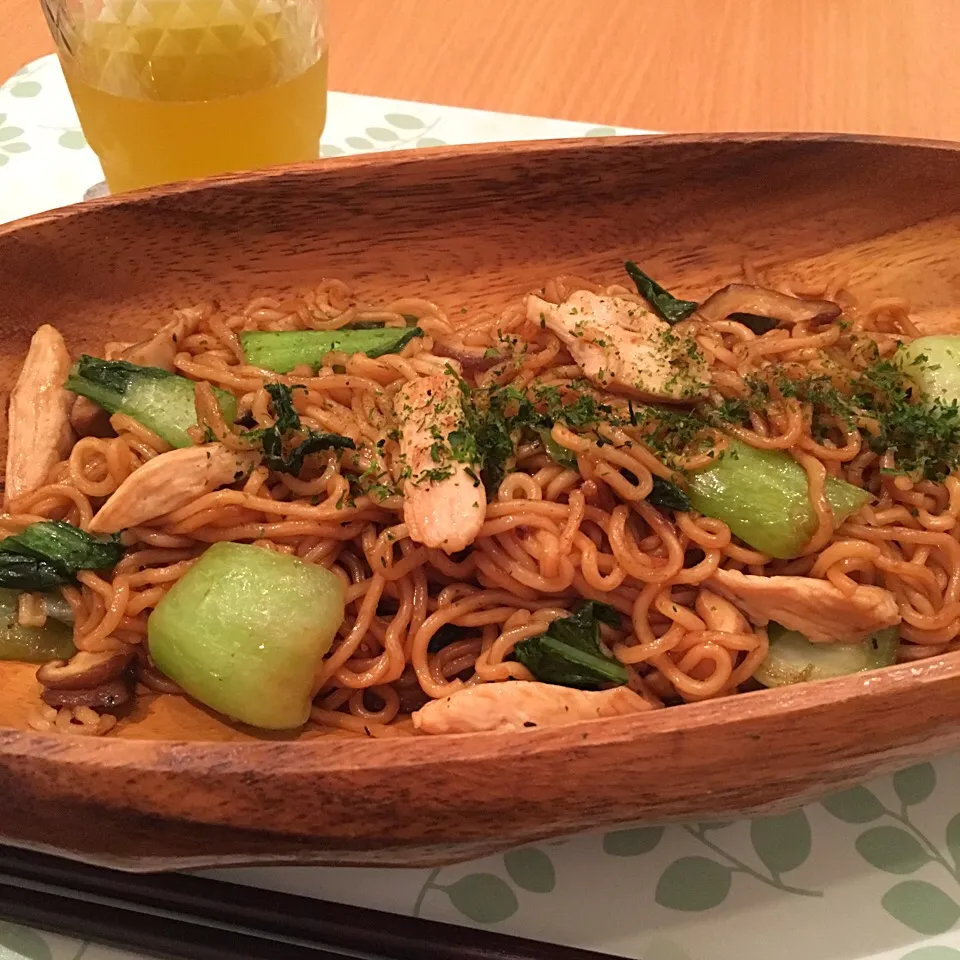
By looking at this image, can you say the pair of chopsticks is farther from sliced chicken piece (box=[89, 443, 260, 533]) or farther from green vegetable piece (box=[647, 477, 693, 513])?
green vegetable piece (box=[647, 477, 693, 513])

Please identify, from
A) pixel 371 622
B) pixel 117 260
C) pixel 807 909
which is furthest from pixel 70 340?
pixel 807 909

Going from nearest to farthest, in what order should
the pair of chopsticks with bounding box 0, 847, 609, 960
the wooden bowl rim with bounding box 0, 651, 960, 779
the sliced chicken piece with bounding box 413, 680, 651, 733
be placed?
the wooden bowl rim with bounding box 0, 651, 960, 779 < the pair of chopsticks with bounding box 0, 847, 609, 960 < the sliced chicken piece with bounding box 413, 680, 651, 733

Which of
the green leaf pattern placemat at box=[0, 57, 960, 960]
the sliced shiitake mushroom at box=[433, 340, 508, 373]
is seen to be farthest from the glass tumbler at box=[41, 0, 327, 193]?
the green leaf pattern placemat at box=[0, 57, 960, 960]

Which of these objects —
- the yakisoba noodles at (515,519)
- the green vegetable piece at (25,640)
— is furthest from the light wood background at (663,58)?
the green vegetable piece at (25,640)

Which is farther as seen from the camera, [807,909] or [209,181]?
[209,181]

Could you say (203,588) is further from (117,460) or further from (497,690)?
(497,690)
